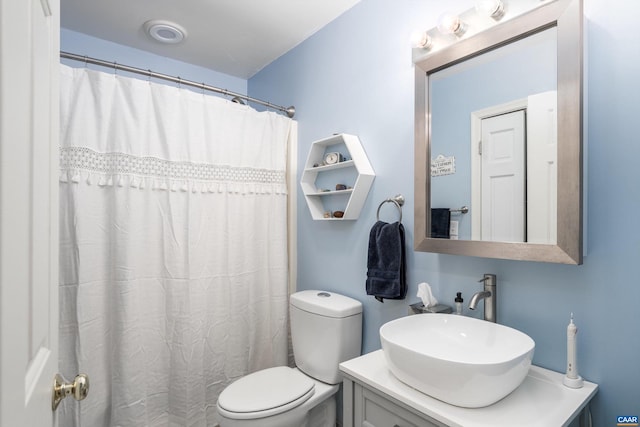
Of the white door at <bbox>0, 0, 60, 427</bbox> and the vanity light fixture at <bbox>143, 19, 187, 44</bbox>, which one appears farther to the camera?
the vanity light fixture at <bbox>143, 19, 187, 44</bbox>

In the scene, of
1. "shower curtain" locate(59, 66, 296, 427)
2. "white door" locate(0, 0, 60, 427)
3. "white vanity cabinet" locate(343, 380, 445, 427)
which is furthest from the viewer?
"shower curtain" locate(59, 66, 296, 427)

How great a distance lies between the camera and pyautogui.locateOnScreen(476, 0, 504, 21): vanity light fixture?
1.17m

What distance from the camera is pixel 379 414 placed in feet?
3.61

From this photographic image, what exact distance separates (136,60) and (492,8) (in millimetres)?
2261

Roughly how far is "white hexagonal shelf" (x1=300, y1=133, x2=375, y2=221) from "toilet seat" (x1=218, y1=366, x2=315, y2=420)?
86 cm

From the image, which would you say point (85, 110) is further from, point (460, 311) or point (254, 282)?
point (460, 311)

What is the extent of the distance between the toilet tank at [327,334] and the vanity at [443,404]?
1.49ft

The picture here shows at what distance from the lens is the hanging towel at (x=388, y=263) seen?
1514mm

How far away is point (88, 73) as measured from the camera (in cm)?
159

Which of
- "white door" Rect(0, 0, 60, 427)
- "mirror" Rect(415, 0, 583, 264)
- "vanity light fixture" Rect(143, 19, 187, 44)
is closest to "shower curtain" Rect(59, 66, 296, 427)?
"vanity light fixture" Rect(143, 19, 187, 44)

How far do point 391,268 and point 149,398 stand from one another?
141cm

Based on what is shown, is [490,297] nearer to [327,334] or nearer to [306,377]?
[327,334]

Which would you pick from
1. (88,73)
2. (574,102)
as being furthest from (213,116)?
(574,102)

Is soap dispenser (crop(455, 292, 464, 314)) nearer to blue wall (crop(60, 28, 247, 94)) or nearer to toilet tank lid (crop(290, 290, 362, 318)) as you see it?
toilet tank lid (crop(290, 290, 362, 318))
